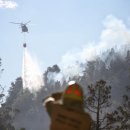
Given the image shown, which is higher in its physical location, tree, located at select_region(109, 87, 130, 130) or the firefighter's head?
the firefighter's head

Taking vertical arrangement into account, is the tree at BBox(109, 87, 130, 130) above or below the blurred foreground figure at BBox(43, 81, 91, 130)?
below

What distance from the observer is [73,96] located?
341cm

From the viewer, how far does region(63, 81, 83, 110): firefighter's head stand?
11.1 feet

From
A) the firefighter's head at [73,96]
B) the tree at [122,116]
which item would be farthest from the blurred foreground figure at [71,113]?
the tree at [122,116]

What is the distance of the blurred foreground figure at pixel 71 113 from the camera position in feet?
11.2

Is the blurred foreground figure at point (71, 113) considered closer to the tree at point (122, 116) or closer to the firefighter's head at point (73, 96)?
the firefighter's head at point (73, 96)

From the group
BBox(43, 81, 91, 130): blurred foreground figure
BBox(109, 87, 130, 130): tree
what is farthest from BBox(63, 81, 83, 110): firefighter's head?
BBox(109, 87, 130, 130): tree

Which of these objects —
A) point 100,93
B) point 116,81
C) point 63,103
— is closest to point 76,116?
point 63,103

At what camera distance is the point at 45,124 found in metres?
175

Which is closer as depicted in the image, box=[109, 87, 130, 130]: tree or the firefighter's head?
the firefighter's head

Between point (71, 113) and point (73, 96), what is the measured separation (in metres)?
0.15

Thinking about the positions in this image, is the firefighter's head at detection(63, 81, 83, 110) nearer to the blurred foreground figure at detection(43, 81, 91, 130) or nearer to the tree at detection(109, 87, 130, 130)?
the blurred foreground figure at detection(43, 81, 91, 130)

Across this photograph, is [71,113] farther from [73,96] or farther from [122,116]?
[122,116]

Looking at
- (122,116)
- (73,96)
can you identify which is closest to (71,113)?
(73,96)
